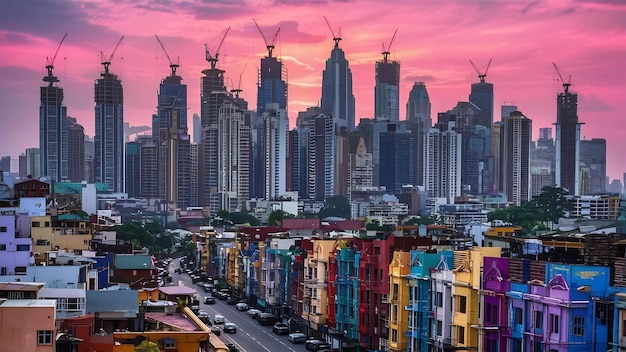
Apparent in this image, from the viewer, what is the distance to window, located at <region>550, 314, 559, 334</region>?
4012 cm

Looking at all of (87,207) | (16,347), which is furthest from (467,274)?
(87,207)

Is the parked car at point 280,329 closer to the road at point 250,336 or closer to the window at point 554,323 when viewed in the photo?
the road at point 250,336

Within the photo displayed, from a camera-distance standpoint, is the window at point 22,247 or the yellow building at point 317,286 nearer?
the window at point 22,247

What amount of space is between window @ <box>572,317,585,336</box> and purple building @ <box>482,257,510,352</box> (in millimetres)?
4272

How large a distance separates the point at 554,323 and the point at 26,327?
17.4 meters

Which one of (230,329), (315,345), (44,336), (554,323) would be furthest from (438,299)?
(230,329)

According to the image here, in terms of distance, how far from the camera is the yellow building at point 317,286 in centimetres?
6775

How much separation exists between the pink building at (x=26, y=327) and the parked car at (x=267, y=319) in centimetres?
4428

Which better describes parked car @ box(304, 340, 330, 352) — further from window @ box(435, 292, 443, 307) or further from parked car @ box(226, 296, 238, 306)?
parked car @ box(226, 296, 238, 306)

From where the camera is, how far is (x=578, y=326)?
130 feet

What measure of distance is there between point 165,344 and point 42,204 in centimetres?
3998

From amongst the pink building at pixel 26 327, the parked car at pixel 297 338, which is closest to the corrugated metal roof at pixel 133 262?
the parked car at pixel 297 338

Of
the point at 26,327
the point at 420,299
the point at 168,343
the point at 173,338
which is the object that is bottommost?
the point at 168,343

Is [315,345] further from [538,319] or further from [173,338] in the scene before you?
[538,319]
